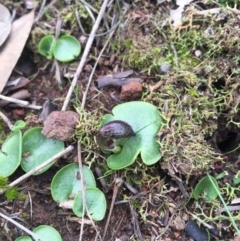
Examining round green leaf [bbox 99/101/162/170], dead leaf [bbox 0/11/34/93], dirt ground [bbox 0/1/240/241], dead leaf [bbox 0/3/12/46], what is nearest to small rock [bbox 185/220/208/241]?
dirt ground [bbox 0/1/240/241]

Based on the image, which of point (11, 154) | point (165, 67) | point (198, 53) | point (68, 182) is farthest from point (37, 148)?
point (198, 53)

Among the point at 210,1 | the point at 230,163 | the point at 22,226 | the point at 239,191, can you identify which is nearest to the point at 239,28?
the point at 210,1

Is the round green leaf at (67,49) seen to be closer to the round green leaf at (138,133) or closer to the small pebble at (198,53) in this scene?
the round green leaf at (138,133)

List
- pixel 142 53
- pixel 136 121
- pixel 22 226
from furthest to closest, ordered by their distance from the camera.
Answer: pixel 142 53
pixel 136 121
pixel 22 226

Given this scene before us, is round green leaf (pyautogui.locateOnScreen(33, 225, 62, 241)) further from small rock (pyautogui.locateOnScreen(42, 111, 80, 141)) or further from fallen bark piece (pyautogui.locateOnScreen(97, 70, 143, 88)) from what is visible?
fallen bark piece (pyautogui.locateOnScreen(97, 70, 143, 88))

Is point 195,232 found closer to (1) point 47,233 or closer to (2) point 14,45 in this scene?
(1) point 47,233

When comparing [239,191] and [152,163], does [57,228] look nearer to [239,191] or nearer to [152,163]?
[152,163]
